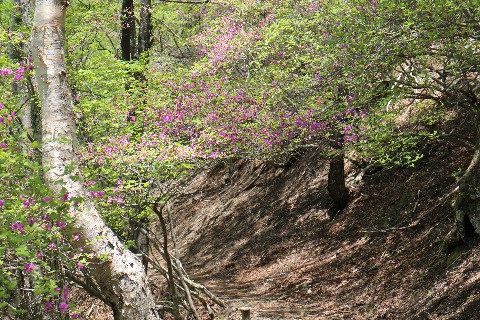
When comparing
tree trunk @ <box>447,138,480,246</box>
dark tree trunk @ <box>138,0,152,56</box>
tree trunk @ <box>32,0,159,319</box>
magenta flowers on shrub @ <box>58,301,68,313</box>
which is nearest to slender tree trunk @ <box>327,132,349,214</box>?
tree trunk @ <box>447,138,480,246</box>

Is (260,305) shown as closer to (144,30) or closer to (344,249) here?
(344,249)

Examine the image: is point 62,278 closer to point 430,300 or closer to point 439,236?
point 430,300

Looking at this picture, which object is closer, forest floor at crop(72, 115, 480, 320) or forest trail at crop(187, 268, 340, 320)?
forest floor at crop(72, 115, 480, 320)

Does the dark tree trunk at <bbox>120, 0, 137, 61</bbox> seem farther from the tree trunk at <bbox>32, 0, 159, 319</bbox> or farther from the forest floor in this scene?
the tree trunk at <bbox>32, 0, 159, 319</bbox>

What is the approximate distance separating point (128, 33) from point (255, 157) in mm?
4460

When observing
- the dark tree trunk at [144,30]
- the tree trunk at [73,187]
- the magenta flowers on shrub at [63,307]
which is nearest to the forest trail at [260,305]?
the tree trunk at [73,187]

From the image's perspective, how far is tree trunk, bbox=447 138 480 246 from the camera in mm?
8305

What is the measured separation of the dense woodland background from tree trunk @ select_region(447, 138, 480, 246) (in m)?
0.03

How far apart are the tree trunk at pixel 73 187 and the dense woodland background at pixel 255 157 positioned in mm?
18

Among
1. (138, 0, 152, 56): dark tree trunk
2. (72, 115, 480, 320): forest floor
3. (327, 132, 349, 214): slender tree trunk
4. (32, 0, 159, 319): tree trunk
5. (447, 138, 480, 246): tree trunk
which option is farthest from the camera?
(138, 0, 152, 56): dark tree trunk

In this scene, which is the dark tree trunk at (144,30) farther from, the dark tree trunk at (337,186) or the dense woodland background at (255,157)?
the dark tree trunk at (337,186)

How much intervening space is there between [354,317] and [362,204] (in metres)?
4.45

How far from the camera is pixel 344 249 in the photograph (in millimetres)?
11773

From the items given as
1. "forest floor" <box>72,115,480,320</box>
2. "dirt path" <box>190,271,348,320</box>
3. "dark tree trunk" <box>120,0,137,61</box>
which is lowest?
"dirt path" <box>190,271,348,320</box>
